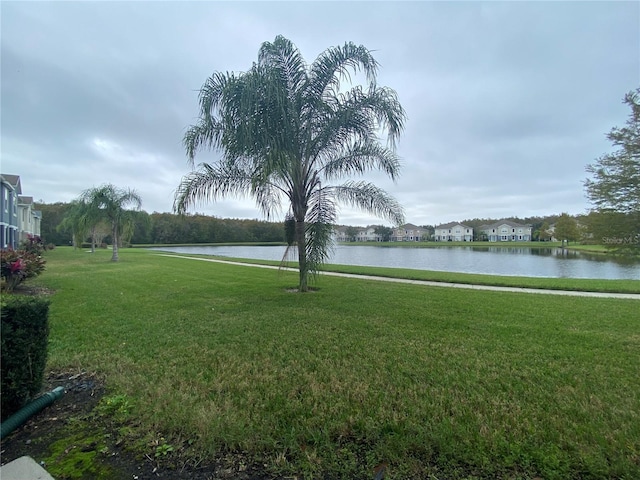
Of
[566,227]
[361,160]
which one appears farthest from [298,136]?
[566,227]

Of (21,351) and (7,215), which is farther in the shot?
(7,215)

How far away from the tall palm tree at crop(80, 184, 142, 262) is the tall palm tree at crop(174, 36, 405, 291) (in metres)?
16.4

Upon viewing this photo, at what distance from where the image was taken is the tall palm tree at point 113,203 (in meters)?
20.8

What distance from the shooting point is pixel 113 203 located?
2111cm

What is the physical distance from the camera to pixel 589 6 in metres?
7.43

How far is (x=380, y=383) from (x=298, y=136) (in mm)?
6095

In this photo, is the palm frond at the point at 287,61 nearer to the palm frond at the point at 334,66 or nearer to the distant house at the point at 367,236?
the palm frond at the point at 334,66

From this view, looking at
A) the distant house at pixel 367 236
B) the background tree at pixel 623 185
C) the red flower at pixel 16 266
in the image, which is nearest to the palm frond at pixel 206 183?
the red flower at pixel 16 266

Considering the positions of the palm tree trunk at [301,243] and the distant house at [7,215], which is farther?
the distant house at [7,215]

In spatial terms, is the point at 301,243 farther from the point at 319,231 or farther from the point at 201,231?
the point at 201,231

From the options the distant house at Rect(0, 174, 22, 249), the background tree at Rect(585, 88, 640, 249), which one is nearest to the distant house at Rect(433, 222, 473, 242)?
the background tree at Rect(585, 88, 640, 249)

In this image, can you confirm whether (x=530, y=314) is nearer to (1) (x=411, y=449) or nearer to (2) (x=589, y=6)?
(1) (x=411, y=449)

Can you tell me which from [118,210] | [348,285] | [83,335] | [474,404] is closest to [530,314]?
[474,404]

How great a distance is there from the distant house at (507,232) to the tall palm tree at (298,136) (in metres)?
93.1
